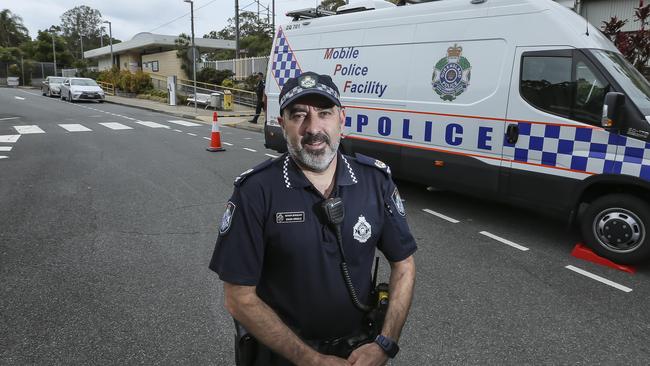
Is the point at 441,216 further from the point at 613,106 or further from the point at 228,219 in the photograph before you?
the point at 228,219

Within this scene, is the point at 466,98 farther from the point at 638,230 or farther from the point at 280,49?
the point at 280,49

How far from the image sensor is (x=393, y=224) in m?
1.79

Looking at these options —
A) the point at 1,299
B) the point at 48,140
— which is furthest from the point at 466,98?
the point at 48,140

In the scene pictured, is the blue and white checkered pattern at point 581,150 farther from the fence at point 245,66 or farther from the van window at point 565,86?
the fence at point 245,66

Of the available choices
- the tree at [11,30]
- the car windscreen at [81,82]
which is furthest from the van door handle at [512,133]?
the tree at [11,30]

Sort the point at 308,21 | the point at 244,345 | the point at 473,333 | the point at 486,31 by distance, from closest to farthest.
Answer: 1. the point at 244,345
2. the point at 473,333
3. the point at 486,31
4. the point at 308,21

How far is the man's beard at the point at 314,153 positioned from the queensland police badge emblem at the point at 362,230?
24cm

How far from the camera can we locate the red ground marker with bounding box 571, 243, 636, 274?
4.30 m

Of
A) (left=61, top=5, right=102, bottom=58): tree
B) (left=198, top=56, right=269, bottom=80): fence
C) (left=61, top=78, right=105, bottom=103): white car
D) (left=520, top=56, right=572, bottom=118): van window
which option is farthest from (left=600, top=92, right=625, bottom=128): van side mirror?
(left=61, top=5, right=102, bottom=58): tree

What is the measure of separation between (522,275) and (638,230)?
121cm

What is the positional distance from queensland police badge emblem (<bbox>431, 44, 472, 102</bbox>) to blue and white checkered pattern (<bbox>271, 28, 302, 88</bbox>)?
9.00ft

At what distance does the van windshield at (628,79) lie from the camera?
4.23 metres

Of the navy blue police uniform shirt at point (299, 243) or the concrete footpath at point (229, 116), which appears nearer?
the navy blue police uniform shirt at point (299, 243)

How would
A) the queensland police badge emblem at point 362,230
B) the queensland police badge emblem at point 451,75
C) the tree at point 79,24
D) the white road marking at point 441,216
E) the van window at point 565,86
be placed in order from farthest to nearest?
1. the tree at point 79,24
2. the white road marking at point 441,216
3. the queensland police badge emblem at point 451,75
4. the van window at point 565,86
5. the queensland police badge emblem at point 362,230
